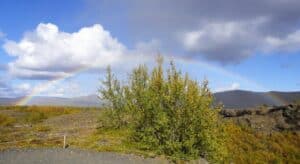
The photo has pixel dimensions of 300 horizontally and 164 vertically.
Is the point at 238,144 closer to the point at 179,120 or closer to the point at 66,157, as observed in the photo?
the point at 179,120

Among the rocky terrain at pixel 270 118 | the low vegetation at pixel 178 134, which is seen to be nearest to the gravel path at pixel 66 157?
the low vegetation at pixel 178 134

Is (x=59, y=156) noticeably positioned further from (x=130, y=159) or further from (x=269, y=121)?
(x=269, y=121)

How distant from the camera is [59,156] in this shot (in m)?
23.6

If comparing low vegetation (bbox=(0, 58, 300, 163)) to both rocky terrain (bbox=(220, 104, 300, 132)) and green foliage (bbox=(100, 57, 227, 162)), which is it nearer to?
green foliage (bbox=(100, 57, 227, 162))

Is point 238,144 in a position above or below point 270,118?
below

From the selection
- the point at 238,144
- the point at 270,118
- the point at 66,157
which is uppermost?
the point at 270,118

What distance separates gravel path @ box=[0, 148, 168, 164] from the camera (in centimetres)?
2227

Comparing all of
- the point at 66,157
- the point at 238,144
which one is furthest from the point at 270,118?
the point at 66,157

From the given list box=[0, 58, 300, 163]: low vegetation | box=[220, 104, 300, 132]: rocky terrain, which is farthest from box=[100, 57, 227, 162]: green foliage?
box=[220, 104, 300, 132]: rocky terrain

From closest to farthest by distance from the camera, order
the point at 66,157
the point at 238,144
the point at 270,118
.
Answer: the point at 66,157 → the point at 238,144 → the point at 270,118

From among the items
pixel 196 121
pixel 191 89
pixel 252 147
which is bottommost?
pixel 252 147

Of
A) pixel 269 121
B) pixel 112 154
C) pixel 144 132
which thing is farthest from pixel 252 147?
pixel 112 154

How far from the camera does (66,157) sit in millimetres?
23312

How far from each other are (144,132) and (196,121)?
3.32 m
